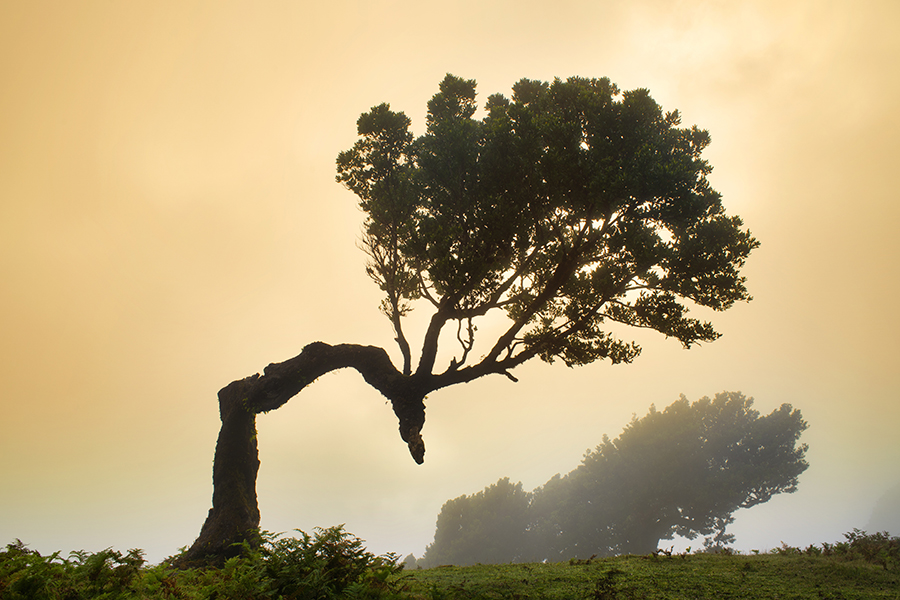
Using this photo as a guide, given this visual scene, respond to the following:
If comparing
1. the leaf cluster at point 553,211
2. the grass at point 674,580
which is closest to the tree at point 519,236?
the leaf cluster at point 553,211

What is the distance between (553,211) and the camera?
13797mm

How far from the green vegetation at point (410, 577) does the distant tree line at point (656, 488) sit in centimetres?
3630

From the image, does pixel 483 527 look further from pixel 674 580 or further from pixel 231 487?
pixel 674 580

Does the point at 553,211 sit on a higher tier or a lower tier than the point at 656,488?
higher

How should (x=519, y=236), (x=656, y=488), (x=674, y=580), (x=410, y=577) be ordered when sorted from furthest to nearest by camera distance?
(x=656, y=488), (x=519, y=236), (x=674, y=580), (x=410, y=577)

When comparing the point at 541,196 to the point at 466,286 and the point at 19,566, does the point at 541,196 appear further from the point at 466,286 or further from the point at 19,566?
the point at 19,566

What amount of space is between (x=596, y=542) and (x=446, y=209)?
46.8 metres

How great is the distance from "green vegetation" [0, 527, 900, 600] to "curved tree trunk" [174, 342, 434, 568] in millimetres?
5811

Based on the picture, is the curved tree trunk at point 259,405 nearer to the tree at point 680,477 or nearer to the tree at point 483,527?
the tree at point 680,477

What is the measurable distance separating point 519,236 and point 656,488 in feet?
139

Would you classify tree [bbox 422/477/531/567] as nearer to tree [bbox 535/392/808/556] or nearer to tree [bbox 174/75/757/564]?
tree [bbox 535/392/808/556]

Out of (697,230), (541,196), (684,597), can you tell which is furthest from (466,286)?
(684,597)

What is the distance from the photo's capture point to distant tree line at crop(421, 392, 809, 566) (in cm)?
4228

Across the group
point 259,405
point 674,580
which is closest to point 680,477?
point 674,580
